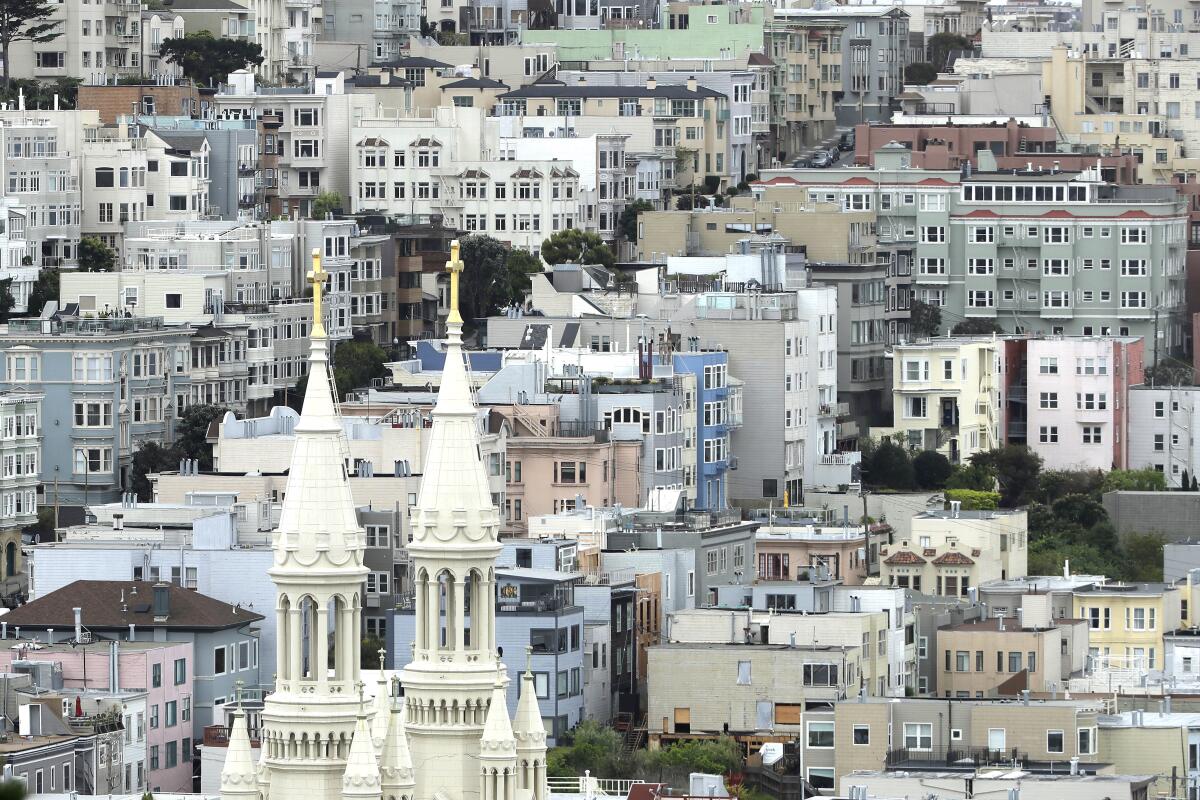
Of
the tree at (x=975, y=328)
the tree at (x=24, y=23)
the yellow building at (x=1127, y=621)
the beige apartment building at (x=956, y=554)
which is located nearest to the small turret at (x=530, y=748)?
the yellow building at (x=1127, y=621)

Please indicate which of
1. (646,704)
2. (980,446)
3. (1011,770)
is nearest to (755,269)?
(980,446)

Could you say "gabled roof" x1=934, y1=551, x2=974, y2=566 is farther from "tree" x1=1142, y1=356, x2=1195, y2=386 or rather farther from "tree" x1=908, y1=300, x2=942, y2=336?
"tree" x1=908, y1=300, x2=942, y2=336

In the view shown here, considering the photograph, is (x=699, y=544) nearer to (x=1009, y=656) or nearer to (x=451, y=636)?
(x=1009, y=656)

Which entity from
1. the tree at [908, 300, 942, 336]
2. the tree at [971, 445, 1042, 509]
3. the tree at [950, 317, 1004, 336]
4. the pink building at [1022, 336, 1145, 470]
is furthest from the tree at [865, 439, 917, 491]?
the tree at [950, 317, 1004, 336]

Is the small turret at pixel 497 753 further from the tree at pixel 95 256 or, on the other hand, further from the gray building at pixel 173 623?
the tree at pixel 95 256

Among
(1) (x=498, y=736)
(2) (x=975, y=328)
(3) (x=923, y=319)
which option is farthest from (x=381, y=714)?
(2) (x=975, y=328)

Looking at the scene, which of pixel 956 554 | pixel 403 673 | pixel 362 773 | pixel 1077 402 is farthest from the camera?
pixel 1077 402
